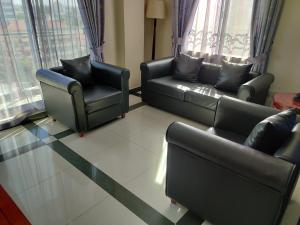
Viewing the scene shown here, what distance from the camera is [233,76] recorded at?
2.92 m

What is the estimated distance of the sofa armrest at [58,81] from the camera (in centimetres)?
241

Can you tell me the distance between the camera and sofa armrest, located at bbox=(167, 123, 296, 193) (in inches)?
43.1

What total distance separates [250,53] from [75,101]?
2.49 metres

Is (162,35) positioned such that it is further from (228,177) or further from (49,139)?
(228,177)

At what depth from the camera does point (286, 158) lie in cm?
116

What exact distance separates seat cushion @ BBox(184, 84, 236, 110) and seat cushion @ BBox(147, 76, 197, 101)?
0.10 meters

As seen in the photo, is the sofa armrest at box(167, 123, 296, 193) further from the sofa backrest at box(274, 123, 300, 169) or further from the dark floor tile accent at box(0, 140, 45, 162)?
the dark floor tile accent at box(0, 140, 45, 162)

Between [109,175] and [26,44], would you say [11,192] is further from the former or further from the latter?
Answer: [26,44]

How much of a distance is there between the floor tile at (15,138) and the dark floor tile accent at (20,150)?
6cm

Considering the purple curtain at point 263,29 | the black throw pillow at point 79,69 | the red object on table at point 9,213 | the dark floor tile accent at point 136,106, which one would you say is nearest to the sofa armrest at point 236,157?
the red object on table at point 9,213

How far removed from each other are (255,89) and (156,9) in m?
2.30

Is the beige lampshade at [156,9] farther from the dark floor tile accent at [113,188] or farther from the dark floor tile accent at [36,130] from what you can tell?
the dark floor tile accent at [113,188]

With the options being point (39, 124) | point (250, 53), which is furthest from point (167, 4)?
point (39, 124)

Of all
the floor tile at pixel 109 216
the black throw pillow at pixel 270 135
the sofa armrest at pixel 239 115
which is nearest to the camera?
the black throw pillow at pixel 270 135
